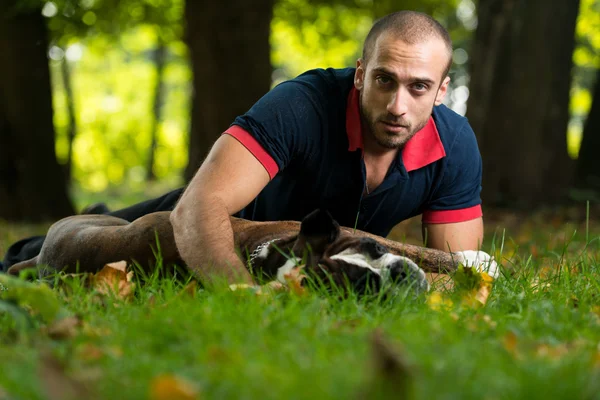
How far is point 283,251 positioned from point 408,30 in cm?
154

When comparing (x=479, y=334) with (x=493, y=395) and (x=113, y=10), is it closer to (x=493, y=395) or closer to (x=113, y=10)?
(x=493, y=395)

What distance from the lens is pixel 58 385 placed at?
1839 millimetres

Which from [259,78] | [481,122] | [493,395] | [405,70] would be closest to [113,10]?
[259,78]

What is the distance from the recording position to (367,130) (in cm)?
454

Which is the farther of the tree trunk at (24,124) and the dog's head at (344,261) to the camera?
the tree trunk at (24,124)

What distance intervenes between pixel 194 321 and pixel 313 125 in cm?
200

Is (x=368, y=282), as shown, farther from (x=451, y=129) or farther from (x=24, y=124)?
(x=24, y=124)

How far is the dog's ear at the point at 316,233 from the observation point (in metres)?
3.27

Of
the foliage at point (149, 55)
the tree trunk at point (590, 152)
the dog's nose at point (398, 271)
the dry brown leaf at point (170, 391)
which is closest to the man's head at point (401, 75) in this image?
the dog's nose at point (398, 271)

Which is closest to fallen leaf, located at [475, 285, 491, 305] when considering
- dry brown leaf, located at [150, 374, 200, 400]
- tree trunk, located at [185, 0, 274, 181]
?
dry brown leaf, located at [150, 374, 200, 400]

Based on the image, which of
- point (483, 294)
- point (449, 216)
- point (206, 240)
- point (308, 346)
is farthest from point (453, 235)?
point (308, 346)

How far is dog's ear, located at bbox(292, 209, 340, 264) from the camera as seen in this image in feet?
10.7

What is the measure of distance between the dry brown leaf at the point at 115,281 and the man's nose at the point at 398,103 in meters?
1.61

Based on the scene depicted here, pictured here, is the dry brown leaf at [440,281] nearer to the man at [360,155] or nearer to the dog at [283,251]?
the dog at [283,251]
